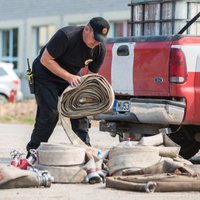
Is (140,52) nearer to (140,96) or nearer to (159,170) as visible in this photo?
(140,96)

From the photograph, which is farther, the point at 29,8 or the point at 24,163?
the point at 29,8

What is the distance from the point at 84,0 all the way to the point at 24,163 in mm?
25855

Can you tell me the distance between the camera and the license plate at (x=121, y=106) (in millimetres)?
11820

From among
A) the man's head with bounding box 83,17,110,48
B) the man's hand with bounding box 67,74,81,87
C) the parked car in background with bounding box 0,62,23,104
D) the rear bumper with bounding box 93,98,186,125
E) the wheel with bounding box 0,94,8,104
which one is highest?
the man's head with bounding box 83,17,110,48

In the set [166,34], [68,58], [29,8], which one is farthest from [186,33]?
[29,8]

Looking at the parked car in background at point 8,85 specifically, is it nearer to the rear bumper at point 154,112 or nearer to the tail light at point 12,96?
the tail light at point 12,96

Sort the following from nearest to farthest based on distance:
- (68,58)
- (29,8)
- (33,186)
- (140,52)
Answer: (33,186), (68,58), (140,52), (29,8)

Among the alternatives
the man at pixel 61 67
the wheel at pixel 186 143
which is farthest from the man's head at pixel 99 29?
the wheel at pixel 186 143

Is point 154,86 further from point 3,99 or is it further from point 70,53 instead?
point 3,99

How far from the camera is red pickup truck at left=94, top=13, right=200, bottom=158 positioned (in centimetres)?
1128

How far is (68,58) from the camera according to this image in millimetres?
10727

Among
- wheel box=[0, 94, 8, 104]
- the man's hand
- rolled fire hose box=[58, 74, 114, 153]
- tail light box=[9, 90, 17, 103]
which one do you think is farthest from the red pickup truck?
wheel box=[0, 94, 8, 104]

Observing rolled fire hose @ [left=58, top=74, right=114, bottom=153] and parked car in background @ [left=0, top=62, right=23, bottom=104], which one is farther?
parked car in background @ [left=0, top=62, right=23, bottom=104]

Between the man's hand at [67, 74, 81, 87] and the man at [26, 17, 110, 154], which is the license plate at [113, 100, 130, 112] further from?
the man's hand at [67, 74, 81, 87]
